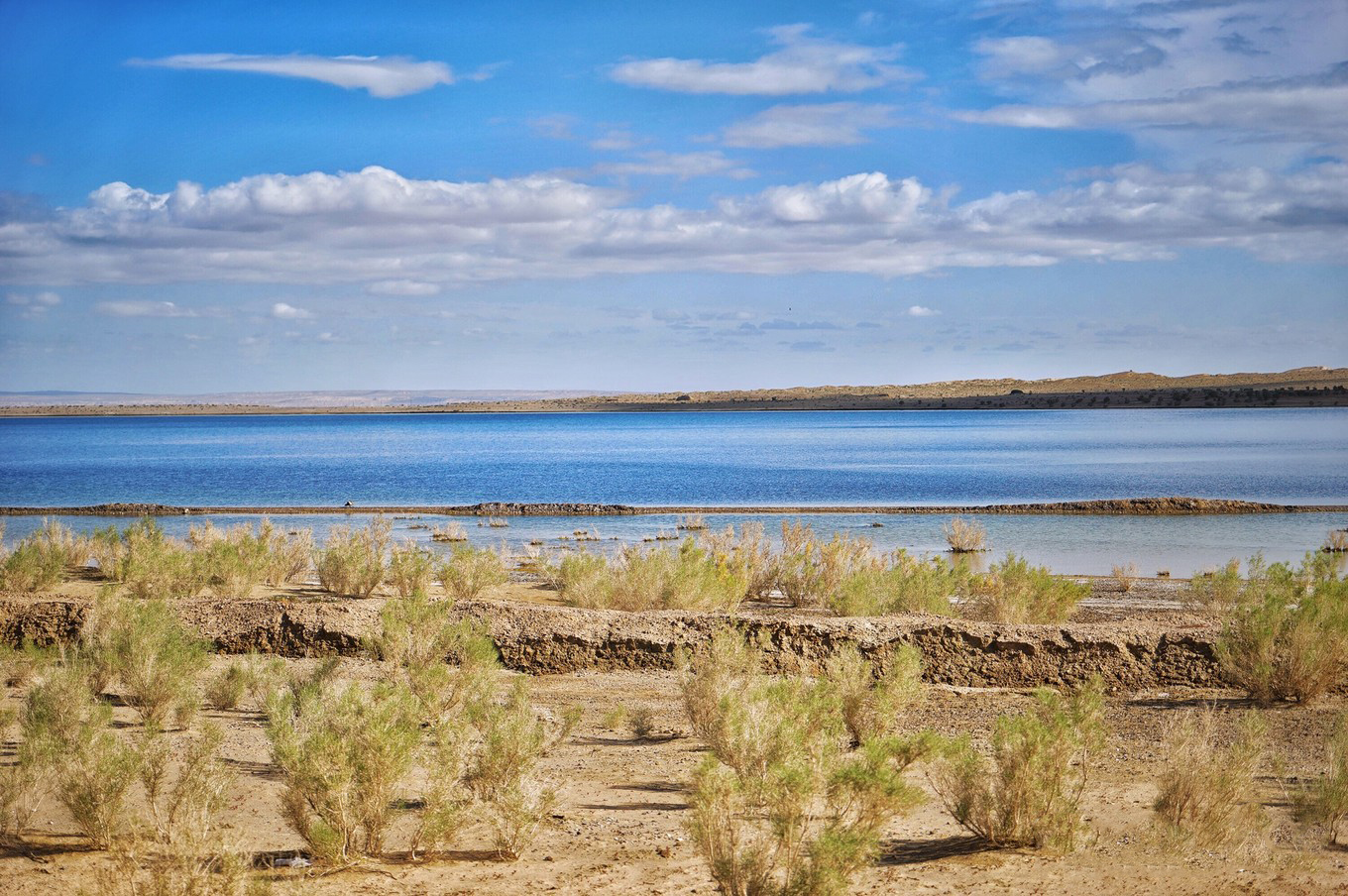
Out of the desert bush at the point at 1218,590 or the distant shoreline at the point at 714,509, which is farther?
the distant shoreline at the point at 714,509

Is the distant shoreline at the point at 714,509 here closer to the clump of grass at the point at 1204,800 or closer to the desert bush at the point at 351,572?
the desert bush at the point at 351,572

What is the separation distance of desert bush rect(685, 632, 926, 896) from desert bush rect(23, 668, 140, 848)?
3.47m

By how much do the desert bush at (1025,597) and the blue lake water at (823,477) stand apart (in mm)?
7696

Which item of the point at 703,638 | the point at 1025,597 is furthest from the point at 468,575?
the point at 1025,597

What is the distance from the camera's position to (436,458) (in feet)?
247

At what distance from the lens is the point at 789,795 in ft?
20.0

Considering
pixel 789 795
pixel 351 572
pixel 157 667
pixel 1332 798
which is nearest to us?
pixel 789 795

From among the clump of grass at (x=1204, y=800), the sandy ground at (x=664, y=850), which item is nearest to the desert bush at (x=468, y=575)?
the sandy ground at (x=664, y=850)

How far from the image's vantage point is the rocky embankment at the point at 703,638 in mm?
13227

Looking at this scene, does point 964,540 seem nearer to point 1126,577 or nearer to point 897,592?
point 1126,577

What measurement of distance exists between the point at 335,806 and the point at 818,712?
3.60m

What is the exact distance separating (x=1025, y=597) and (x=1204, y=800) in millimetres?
8388

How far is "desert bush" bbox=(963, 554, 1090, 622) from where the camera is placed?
51.3 ft

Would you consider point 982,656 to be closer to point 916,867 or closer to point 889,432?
point 916,867
